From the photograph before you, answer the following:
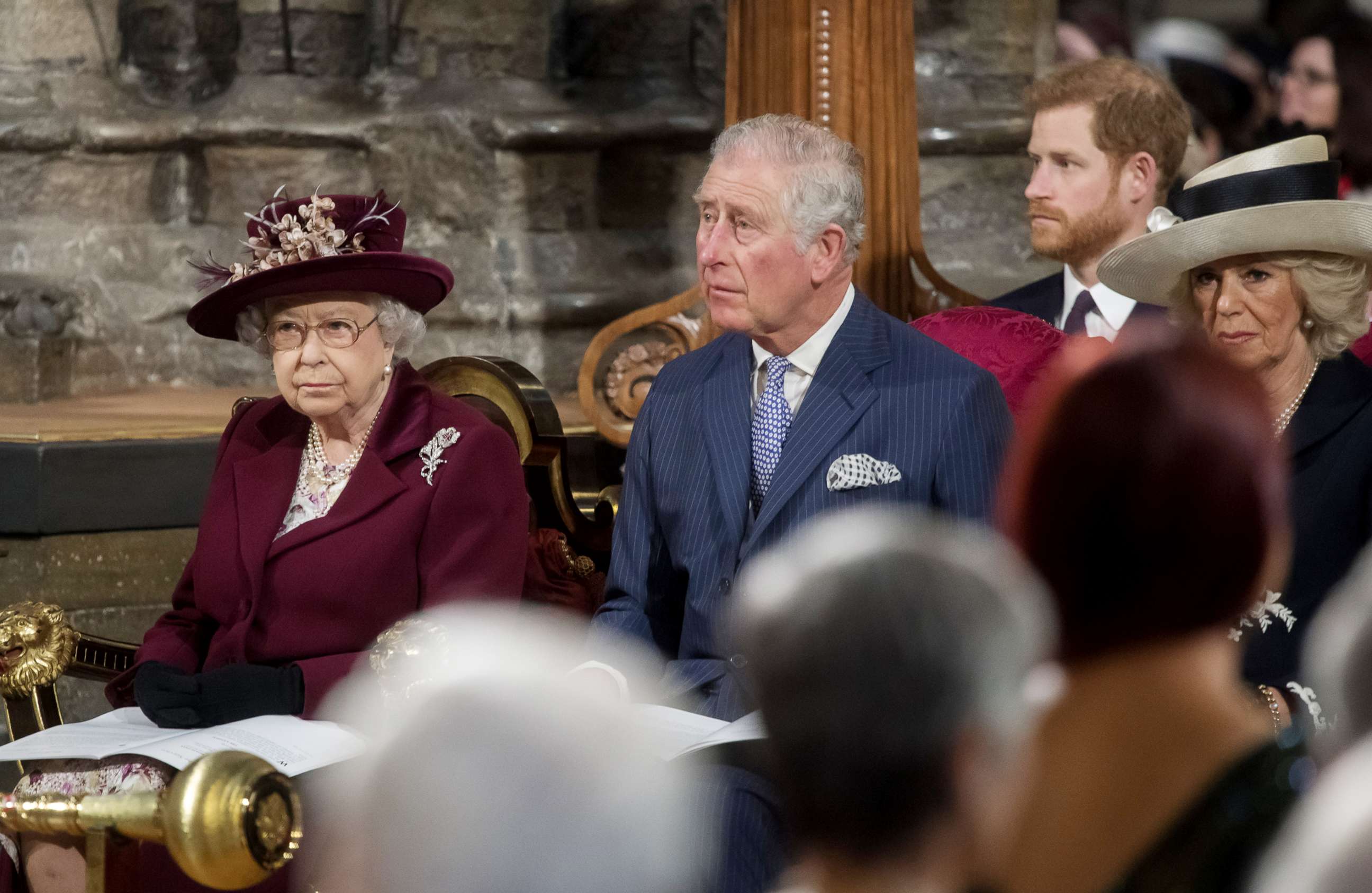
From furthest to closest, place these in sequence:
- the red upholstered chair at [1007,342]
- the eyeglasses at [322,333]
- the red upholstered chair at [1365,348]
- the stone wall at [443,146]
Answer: the stone wall at [443,146], the red upholstered chair at [1365,348], the red upholstered chair at [1007,342], the eyeglasses at [322,333]

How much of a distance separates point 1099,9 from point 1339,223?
4.64 meters

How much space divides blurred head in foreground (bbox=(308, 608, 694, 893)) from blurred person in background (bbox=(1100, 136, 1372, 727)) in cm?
193

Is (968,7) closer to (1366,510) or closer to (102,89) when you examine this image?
(102,89)

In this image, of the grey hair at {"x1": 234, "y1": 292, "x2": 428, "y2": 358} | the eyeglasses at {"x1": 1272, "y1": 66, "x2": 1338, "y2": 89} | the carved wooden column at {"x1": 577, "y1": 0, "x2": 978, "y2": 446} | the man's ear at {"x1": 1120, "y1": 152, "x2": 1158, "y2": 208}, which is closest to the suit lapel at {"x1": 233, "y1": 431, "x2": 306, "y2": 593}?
the grey hair at {"x1": 234, "y1": 292, "x2": 428, "y2": 358}

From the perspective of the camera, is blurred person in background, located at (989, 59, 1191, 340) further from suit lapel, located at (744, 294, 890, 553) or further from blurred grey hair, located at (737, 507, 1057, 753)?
blurred grey hair, located at (737, 507, 1057, 753)

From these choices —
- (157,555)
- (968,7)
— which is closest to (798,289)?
(157,555)

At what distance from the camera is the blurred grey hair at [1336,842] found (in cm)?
53

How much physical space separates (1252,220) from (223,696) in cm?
179

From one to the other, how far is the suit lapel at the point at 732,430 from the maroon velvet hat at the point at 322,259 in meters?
0.50

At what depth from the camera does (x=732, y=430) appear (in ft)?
8.57

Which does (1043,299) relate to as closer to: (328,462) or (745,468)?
(745,468)

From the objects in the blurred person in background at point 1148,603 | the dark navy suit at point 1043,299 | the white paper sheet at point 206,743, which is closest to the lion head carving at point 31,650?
the white paper sheet at point 206,743

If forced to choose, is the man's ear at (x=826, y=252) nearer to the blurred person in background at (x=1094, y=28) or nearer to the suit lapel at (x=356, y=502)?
the suit lapel at (x=356, y=502)

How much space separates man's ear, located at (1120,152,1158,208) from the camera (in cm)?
359
